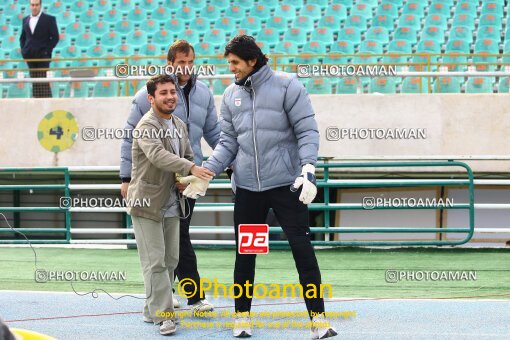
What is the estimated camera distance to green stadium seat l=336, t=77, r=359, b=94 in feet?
42.3

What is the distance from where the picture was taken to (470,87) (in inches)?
500

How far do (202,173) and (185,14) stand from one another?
14.6 metres

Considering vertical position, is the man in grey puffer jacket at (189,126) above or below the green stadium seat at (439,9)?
below

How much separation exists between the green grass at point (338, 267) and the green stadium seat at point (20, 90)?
2778mm

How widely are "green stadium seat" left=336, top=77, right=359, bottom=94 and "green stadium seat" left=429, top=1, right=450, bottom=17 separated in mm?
5981

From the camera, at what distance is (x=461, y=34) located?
56.4ft

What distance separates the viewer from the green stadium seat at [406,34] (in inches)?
691

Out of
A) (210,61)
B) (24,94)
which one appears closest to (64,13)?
(210,61)

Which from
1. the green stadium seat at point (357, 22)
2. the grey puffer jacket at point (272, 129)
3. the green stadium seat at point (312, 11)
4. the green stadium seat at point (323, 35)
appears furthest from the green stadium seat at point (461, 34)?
the grey puffer jacket at point (272, 129)

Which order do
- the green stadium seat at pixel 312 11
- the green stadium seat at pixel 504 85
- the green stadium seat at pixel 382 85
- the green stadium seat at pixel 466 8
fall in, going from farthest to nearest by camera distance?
the green stadium seat at pixel 312 11 < the green stadium seat at pixel 466 8 < the green stadium seat at pixel 382 85 < the green stadium seat at pixel 504 85

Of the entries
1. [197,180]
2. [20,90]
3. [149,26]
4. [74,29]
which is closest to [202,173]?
[197,180]

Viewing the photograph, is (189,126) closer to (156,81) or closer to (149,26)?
(156,81)

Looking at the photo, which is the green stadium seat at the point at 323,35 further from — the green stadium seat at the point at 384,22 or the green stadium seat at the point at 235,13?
the green stadium seat at the point at 235,13

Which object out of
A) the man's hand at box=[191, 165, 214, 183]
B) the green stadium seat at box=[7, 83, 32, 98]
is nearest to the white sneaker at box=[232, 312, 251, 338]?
the man's hand at box=[191, 165, 214, 183]
